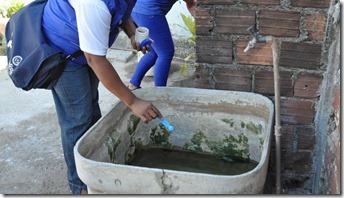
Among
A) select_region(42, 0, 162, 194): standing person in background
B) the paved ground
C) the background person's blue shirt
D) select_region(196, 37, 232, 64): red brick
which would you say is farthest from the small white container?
the paved ground

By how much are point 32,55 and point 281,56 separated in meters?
1.12

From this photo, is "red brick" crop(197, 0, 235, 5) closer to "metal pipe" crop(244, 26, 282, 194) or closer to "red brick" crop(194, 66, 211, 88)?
"metal pipe" crop(244, 26, 282, 194)

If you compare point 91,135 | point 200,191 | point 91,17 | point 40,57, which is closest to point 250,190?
point 200,191

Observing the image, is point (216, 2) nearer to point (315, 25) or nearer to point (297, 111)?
point (315, 25)

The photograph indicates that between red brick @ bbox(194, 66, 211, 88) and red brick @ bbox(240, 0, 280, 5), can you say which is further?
red brick @ bbox(194, 66, 211, 88)

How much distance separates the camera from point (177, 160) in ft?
7.72

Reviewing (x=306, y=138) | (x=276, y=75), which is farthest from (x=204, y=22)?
(x=306, y=138)

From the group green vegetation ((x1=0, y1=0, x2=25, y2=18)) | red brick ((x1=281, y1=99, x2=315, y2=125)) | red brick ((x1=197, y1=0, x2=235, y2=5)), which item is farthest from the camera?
green vegetation ((x1=0, y1=0, x2=25, y2=18))

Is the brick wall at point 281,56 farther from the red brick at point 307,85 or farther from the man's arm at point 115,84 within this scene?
the man's arm at point 115,84

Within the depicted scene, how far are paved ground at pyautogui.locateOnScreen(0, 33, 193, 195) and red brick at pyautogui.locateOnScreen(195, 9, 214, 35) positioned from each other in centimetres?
122

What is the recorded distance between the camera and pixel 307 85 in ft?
7.27

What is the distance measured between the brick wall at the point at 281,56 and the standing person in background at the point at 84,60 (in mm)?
372

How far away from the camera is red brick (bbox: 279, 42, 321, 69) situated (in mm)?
2137

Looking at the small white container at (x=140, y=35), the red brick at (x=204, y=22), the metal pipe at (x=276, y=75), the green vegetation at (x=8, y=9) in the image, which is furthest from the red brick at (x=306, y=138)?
the green vegetation at (x=8, y=9)
